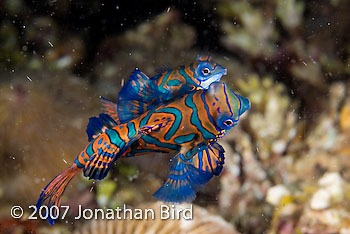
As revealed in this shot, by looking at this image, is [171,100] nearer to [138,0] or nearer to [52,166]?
[52,166]

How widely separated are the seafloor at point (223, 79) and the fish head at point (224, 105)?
152 centimetres

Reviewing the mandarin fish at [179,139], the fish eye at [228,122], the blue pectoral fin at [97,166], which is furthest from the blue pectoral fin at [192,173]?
the blue pectoral fin at [97,166]

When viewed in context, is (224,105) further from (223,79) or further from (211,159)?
(223,79)

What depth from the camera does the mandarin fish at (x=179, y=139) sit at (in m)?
1.63

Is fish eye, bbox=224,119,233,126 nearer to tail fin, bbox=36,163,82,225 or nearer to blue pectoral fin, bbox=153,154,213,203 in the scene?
blue pectoral fin, bbox=153,154,213,203

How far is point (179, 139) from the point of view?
1751 mm

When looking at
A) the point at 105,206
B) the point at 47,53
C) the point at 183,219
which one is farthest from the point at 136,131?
the point at 47,53

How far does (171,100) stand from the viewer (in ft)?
5.96

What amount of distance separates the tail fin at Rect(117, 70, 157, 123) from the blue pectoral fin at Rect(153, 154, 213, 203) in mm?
377

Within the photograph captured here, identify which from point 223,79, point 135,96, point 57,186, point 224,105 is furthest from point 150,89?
point 223,79

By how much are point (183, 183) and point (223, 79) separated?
226cm

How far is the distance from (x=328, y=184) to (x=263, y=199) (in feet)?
2.26

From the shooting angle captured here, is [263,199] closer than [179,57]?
Yes

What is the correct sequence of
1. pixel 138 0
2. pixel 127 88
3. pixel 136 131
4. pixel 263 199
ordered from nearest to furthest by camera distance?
pixel 136 131 < pixel 127 88 < pixel 263 199 < pixel 138 0
